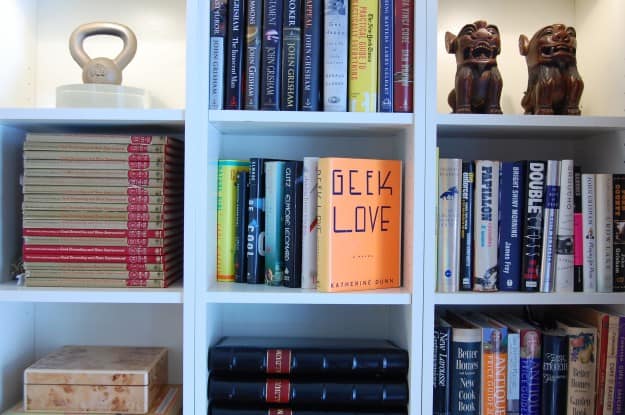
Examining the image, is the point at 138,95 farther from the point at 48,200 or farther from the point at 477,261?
the point at 477,261

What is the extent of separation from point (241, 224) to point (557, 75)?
69cm

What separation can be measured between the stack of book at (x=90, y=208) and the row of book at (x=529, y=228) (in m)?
0.55

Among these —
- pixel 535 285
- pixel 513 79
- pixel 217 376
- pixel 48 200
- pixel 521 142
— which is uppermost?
pixel 513 79

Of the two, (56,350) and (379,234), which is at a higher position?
(379,234)

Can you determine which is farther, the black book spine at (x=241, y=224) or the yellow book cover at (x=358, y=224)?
the black book spine at (x=241, y=224)

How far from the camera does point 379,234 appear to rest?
1.05 m

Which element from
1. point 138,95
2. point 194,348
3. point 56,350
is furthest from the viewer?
point 56,350

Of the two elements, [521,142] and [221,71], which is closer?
[221,71]

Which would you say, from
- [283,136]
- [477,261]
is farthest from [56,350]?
[477,261]

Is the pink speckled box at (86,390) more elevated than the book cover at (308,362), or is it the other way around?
the book cover at (308,362)

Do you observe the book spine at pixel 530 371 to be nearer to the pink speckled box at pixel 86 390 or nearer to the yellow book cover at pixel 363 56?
the yellow book cover at pixel 363 56

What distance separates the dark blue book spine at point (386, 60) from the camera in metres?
1.03

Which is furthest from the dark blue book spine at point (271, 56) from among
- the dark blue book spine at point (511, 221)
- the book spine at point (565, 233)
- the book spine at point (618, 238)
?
the book spine at point (618, 238)

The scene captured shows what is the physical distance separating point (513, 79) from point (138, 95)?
84cm
